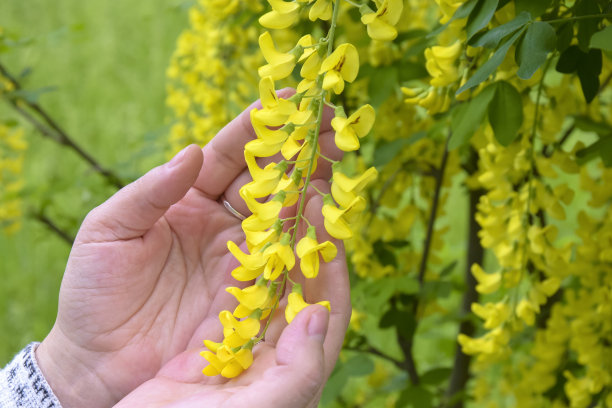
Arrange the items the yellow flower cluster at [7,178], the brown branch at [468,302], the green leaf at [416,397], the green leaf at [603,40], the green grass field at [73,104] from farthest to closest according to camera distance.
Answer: the green grass field at [73,104] < the yellow flower cluster at [7,178] < the brown branch at [468,302] < the green leaf at [416,397] < the green leaf at [603,40]

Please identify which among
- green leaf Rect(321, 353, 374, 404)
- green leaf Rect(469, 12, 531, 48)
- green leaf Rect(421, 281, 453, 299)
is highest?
green leaf Rect(469, 12, 531, 48)

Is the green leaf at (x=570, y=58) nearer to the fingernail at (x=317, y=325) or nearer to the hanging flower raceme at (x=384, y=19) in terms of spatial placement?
the hanging flower raceme at (x=384, y=19)

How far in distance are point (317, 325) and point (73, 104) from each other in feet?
11.4

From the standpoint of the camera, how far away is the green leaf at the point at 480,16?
0.74 metres

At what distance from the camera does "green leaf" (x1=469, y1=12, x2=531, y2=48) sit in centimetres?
74

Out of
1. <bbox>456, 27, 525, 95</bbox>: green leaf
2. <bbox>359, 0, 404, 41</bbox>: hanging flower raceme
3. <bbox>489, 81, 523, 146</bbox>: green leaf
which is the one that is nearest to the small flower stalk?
<bbox>359, 0, 404, 41</bbox>: hanging flower raceme

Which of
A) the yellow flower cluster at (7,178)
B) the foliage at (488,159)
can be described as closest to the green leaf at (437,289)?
the foliage at (488,159)

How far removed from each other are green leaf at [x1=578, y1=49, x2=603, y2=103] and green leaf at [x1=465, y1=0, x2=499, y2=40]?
0.16 meters

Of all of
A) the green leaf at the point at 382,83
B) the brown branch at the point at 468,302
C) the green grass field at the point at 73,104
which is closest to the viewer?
the green leaf at the point at 382,83

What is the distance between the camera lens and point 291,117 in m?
0.71

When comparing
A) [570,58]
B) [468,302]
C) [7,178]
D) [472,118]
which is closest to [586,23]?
[570,58]

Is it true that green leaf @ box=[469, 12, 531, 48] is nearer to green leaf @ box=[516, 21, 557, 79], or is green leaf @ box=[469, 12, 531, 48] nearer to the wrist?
green leaf @ box=[516, 21, 557, 79]

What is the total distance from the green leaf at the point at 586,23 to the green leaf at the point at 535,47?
2.6 inches

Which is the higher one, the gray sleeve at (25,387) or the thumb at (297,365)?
the thumb at (297,365)
